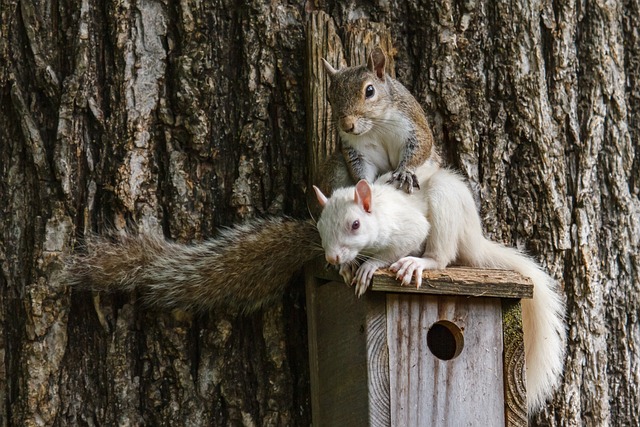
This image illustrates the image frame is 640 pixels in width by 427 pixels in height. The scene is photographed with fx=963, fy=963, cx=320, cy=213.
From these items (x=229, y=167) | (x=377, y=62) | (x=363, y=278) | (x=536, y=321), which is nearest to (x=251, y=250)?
(x=229, y=167)

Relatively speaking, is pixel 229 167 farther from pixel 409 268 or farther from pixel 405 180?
pixel 409 268

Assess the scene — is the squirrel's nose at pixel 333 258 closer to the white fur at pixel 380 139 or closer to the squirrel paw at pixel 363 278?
the squirrel paw at pixel 363 278

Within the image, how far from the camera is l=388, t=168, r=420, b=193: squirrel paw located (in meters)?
3.18

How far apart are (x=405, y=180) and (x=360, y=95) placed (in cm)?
32

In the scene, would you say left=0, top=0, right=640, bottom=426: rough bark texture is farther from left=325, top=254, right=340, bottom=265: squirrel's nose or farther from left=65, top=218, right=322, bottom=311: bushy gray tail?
left=325, top=254, right=340, bottom=265: squirrel's nose

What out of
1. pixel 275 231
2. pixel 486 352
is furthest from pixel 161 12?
pixel 486 352

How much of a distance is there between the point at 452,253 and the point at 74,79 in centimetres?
142

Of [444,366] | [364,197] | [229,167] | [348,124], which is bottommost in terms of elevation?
[444,366]

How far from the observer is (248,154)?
3.33 meters

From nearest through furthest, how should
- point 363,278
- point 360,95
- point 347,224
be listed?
1. point 363,278
2. point 347,224
3. point 360,95

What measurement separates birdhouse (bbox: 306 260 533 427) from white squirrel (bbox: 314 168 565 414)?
0.32 ft

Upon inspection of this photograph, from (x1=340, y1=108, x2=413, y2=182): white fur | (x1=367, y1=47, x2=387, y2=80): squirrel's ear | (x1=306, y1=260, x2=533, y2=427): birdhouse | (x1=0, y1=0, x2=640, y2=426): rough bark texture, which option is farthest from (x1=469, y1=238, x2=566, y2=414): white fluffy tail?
(x1=367, y1=47, x2=387, y2=80): squirrel's ear

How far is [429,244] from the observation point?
3.09m

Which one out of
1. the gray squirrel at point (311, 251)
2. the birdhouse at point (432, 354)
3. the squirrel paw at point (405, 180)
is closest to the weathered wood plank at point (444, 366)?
the birdhouse at point (432, 354)
